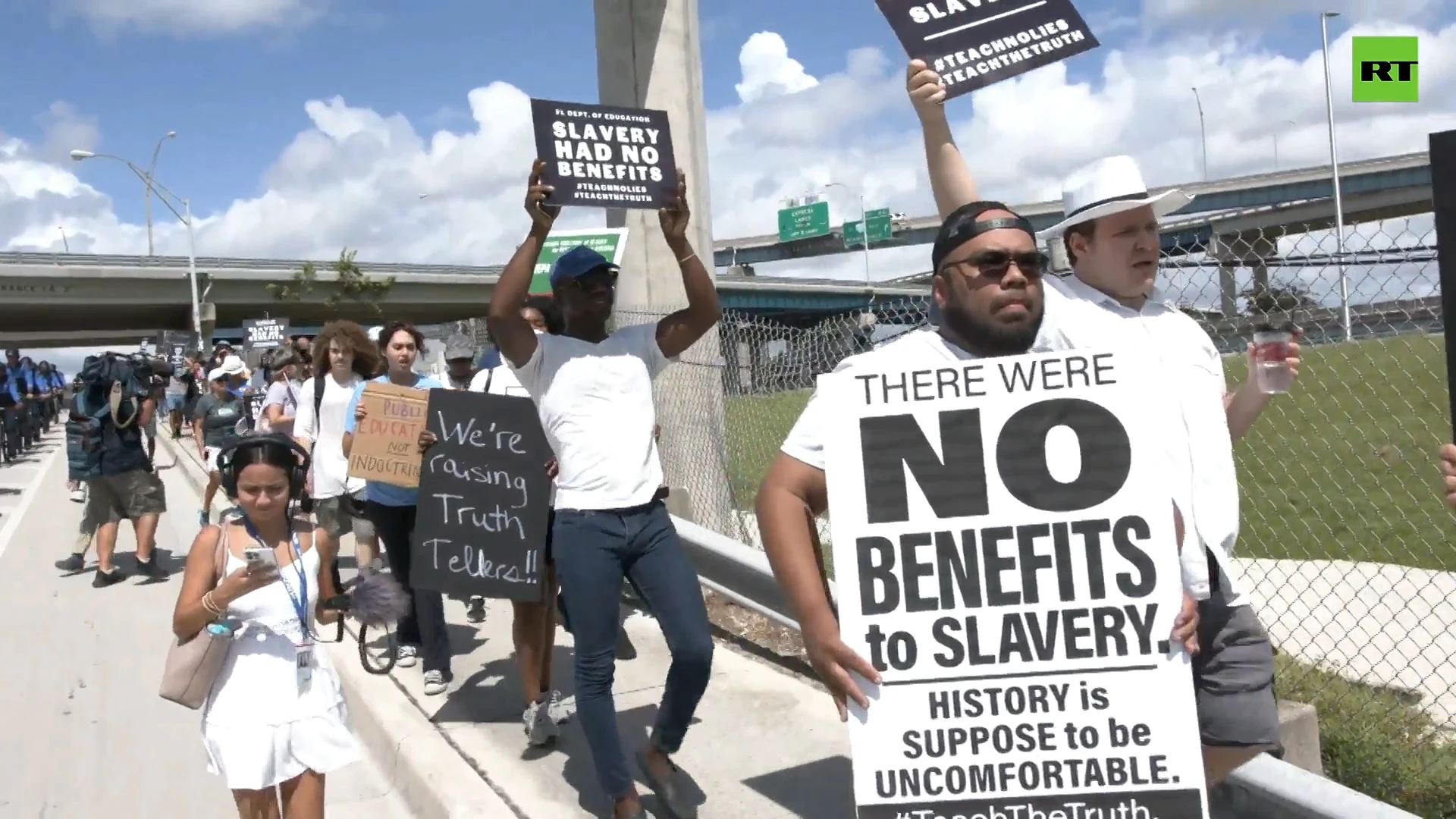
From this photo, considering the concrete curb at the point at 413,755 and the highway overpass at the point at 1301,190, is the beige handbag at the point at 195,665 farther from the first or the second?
the highway overpass at the point at 1301,190

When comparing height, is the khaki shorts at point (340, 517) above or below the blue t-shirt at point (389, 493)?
below

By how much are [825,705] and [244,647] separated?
8.16 ft

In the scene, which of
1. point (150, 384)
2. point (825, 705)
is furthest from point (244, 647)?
point (150, 384)

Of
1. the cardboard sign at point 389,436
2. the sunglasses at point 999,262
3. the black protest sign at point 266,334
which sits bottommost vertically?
the cardboard sign at point 389,436

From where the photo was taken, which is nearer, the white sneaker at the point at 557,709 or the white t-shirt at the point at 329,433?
the white sneaker at the point at 557,709

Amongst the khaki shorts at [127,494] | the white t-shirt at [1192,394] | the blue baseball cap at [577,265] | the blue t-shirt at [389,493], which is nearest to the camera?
the white t-shirt at [1192,394]

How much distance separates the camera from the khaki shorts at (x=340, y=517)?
21.1 ft

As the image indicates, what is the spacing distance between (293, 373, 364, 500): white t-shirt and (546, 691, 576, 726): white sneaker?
2.45 metres

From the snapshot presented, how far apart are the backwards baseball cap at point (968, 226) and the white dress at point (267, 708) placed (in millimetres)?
2034

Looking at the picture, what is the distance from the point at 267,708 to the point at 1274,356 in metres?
2.75

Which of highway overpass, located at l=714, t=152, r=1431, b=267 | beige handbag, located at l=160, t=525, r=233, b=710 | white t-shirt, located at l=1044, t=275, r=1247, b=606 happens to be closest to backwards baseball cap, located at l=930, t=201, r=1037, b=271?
white t-shirt, located at l=1044, t=275, r=1247, b=606

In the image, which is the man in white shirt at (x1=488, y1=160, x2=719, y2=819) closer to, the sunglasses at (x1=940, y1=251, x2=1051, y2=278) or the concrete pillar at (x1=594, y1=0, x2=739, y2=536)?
the sunglasses at (x1=940, y1=251, x2=1051, y2=278)

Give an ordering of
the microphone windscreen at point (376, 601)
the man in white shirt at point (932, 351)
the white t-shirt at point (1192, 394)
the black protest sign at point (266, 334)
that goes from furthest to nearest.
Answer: the black protest sign at point (266, 334) < the microphone windscreen at point (376, 601) < the white t-shirt at point (1192, 394) < the man in white shirt at point (932, 351)

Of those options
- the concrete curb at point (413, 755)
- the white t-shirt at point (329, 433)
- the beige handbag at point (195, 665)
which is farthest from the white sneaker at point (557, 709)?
the white t-shirt at point (329, 433)
